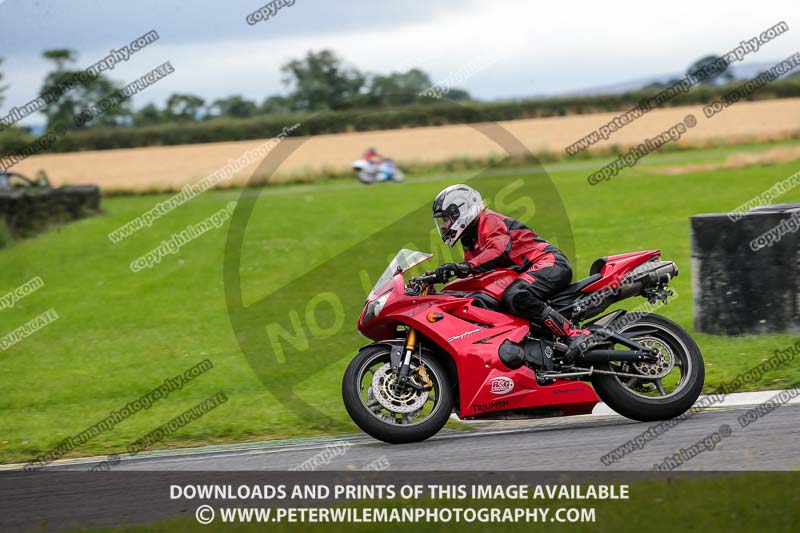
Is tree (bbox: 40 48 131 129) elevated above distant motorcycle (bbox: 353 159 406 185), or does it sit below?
above

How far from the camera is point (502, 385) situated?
6.93 metres

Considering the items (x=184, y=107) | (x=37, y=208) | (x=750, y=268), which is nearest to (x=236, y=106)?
(x=184, y=107)

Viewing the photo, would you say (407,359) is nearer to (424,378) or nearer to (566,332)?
(424,378)

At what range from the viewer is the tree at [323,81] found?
3388 centimetres

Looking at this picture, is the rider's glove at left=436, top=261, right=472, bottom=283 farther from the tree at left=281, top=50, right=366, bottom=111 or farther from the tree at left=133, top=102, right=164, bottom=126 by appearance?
the tree at left=133, top=102, right=164, bottom=126

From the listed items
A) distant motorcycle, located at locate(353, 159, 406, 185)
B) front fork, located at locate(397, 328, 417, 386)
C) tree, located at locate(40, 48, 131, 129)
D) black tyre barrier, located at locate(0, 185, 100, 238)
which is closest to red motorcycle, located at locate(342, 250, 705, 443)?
front fork, located at locate(397, 328, 417, 386)

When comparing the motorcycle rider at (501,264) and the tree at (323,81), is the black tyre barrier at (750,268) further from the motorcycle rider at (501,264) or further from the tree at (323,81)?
the tree at (323,81)

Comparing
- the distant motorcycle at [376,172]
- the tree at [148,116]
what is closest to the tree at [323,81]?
the distant motorcycle at [376,172]

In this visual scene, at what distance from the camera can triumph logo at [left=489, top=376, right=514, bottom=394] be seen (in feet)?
22.7

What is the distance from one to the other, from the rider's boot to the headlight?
118 cm

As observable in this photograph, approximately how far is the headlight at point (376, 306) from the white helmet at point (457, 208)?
645 mm

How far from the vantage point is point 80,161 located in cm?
5038

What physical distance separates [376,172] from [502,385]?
1121 inches

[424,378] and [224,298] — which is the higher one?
[224,298]
